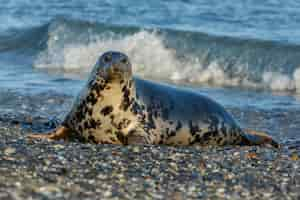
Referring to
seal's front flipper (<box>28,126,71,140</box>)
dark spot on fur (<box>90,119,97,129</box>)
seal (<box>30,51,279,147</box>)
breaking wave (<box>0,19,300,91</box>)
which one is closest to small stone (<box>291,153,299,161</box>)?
seal (<box>30,51,279,147</box>)

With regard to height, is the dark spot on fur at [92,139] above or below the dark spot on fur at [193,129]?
below

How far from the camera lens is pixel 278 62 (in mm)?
14016

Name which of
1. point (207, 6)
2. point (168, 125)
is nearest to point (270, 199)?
point (168, 125)

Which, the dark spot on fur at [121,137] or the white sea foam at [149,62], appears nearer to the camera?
the dark spot on fur at [121,137]

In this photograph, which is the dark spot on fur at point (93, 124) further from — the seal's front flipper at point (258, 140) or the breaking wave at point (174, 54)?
the breaking wave at point (174, 54)

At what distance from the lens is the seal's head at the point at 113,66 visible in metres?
6.77

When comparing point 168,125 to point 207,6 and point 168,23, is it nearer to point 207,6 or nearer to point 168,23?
point 168,23

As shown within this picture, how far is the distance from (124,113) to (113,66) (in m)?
0.43

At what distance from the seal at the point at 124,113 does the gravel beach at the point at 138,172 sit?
24 cm

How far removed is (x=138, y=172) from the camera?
5.61 meters

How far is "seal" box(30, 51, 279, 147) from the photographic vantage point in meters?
6.82

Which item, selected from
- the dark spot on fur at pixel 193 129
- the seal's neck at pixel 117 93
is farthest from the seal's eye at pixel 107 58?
the dark spot on fur at pixel 193 129

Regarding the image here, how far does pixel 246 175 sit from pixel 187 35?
33.4ft

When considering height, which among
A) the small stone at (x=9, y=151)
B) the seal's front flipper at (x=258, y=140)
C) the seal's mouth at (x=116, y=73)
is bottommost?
the seal's front flipper at (x=258, y=140)
